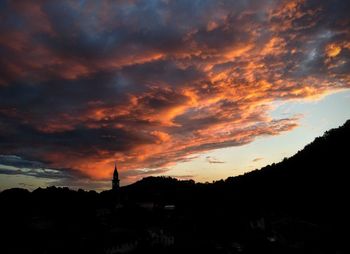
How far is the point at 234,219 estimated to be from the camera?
7131cm

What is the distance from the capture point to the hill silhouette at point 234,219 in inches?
2121

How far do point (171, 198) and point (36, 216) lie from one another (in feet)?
191

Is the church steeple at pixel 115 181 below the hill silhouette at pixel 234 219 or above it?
above

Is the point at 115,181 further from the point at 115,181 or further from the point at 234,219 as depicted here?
the point at 234,219

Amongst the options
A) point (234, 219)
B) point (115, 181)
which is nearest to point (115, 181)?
point (115, 181)

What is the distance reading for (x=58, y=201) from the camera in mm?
133500

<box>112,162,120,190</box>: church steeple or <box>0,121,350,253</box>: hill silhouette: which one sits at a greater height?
<box>112,162,120,190</box>: church steeple

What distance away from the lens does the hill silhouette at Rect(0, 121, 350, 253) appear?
53.9 meters

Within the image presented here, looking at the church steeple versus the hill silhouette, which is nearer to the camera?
the hill silhouette

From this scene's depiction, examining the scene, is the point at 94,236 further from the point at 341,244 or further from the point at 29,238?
the point at 341,244

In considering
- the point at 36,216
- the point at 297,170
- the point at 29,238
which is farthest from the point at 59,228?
the point at 297,170

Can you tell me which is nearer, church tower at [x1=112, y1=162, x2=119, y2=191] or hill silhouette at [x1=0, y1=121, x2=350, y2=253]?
hill silhouette at [x1=0, y1=121, x2=350, y2=253]

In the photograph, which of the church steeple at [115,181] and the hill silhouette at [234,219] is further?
the church steeple at [115,181]

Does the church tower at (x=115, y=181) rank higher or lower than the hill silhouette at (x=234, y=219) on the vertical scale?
higher
